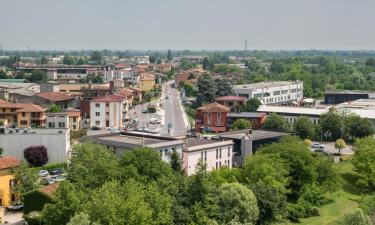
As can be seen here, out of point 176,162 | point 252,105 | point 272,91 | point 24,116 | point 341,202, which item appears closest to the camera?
point 176,162

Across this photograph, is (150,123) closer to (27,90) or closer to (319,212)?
(27,90)

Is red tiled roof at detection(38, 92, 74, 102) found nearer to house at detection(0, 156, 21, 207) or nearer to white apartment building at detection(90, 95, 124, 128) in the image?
white apartment building at detection(90, 95, 124, 128)

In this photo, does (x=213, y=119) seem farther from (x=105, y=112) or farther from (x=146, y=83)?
(x=146, y=83)

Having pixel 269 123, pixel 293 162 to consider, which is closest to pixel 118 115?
pixel 269 123

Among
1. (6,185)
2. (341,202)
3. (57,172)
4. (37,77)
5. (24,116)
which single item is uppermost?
(37,77)

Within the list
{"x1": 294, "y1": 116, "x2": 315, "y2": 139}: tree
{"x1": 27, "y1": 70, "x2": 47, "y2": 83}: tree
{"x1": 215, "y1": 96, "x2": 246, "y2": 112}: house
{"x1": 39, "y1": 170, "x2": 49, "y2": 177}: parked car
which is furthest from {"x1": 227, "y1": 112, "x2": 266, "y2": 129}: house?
{"x1": 27, "y1": 70, "x2": 47, "y2": 83}: tree

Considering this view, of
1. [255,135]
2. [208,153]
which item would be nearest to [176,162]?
[208,153]

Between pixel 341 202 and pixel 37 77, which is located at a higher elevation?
pixel 37 77
